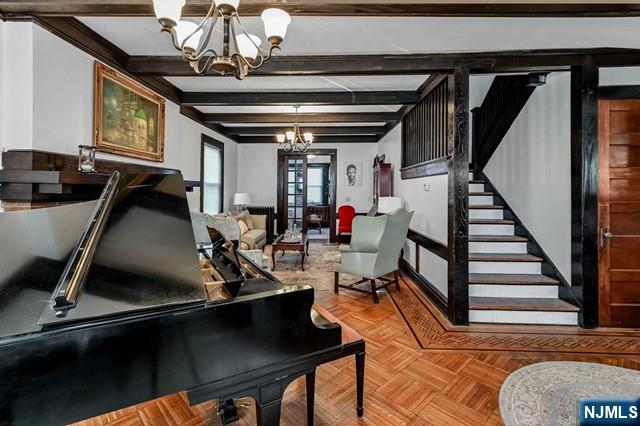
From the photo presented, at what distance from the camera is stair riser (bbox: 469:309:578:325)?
9.68ft

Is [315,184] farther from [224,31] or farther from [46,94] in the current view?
[224,31]

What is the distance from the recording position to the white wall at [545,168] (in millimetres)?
3082

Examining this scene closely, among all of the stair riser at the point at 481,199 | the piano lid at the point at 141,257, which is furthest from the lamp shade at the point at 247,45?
the stair riser at the point at 481,199

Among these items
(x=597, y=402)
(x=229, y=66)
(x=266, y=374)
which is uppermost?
(x=229, y=66)

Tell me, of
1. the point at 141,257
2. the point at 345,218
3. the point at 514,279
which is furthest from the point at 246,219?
the point at 141,257

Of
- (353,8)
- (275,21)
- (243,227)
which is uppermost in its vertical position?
(353,8)

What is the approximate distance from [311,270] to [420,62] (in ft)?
10.8

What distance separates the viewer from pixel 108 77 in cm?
300

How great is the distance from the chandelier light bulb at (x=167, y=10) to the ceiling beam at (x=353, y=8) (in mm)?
523

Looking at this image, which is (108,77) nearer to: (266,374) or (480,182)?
(266,374)

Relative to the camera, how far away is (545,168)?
133 inches

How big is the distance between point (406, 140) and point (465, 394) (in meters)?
3.92

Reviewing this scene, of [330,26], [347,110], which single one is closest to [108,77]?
[330,26]

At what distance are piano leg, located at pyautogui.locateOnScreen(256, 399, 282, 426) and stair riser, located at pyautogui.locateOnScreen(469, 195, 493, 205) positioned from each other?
4.03 meters
